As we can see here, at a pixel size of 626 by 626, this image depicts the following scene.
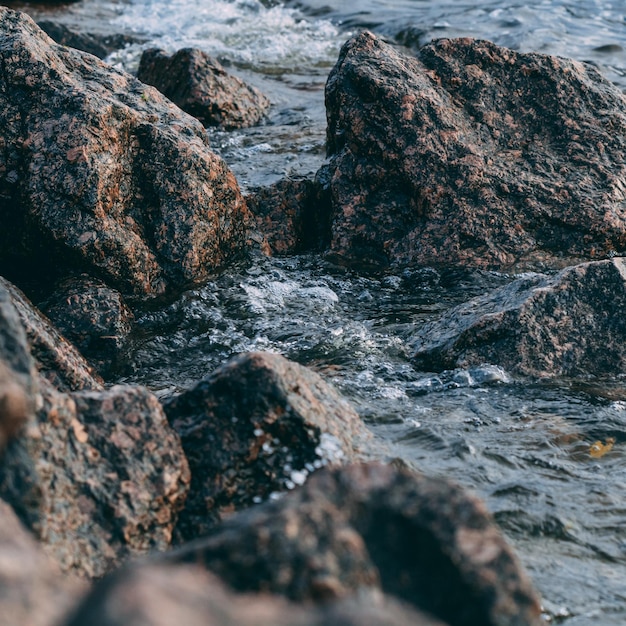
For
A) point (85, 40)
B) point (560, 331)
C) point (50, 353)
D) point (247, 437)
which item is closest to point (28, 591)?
point (247, 437)

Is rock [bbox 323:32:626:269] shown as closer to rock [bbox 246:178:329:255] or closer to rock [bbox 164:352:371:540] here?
rock [bbox 246:178:329:255]

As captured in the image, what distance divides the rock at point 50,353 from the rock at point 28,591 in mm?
2346

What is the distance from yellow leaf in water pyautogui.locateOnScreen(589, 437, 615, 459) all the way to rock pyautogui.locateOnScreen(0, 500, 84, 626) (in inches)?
127

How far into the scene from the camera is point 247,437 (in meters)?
3.41

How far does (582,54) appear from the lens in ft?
43.0

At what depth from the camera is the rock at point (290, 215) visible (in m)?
6.81

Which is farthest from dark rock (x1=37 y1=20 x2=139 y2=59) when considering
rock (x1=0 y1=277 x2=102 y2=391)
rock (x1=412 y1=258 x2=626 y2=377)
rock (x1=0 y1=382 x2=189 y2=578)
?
rock (x1=0 y1=382 x2=189 y2=578)

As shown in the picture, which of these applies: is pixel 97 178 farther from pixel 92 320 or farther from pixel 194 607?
pixel 194 607

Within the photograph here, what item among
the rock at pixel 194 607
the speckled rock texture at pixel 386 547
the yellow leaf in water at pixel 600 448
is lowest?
the yellow leaf in water at pixel 600 448

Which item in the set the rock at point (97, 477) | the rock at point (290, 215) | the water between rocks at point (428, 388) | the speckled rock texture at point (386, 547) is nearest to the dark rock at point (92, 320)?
the water between rocks at point (428, 388)

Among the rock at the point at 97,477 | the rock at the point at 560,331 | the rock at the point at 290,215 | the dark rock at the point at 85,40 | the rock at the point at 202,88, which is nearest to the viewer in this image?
the rock at the point at 97,477

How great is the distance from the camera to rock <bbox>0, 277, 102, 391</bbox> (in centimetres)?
416

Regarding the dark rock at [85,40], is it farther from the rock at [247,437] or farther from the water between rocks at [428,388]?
the rock at [247,437]

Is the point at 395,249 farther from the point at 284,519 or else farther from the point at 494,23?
the point at 494,23
